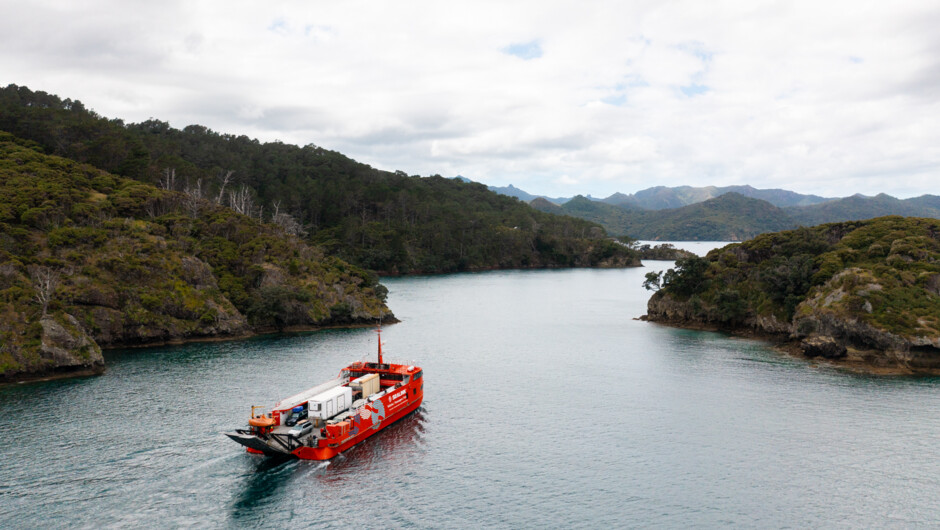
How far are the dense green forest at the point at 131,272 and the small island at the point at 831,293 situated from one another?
56.8 metres

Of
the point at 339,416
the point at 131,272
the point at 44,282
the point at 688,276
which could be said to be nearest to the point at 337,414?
the point at 339,416

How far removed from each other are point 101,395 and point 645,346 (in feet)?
224

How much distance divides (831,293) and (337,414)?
69516mm

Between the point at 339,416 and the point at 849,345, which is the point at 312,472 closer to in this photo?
the point at 339,416

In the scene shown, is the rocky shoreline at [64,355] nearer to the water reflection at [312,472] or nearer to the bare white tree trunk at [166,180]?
the water reflection at [312,472]

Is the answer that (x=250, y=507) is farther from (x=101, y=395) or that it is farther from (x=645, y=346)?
(x=645, y=346)

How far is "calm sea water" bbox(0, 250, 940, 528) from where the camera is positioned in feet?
114

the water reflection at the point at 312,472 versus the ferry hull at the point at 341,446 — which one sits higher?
the ferry hull at the point at 341,446

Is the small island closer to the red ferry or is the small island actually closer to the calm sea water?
the calm sea water

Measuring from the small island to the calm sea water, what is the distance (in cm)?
724

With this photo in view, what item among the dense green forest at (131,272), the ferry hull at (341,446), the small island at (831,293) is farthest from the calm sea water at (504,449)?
the small island at (831,293)

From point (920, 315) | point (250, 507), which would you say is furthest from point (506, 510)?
point (920, 315)

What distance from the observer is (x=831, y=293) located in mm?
79250

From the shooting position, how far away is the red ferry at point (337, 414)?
41.0 m
